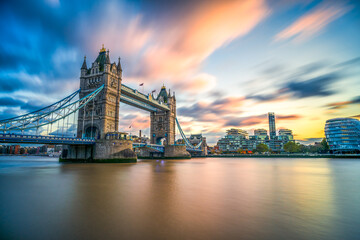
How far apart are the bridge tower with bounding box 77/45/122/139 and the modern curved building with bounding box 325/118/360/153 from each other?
93371mm

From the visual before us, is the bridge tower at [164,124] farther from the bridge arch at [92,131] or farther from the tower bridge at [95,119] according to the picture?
the bridge arch at [92,131]

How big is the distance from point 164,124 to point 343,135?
3084 inches

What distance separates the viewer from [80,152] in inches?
1267

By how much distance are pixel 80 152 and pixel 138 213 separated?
3099 cm

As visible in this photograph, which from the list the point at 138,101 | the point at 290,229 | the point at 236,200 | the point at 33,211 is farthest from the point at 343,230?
the point at 138,101

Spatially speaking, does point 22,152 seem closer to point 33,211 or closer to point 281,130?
point 33,211

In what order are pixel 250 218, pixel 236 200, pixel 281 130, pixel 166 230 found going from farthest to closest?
pixel 281 130
pixel 236 200
pixel 250 218
pixel 166 230

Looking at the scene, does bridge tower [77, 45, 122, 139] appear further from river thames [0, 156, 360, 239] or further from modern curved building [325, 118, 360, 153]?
modern curved building [325, 118, 360, 153]

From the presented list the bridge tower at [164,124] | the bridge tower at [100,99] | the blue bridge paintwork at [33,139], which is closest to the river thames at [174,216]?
the blue bridge paintwork at [33,139]

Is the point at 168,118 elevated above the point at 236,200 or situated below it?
above

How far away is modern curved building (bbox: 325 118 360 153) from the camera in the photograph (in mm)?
77125

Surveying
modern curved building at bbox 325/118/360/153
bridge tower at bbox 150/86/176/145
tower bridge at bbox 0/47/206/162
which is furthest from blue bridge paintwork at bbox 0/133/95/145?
modern curved building at bbox 325/118/360/153

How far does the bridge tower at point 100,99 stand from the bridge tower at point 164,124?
27.8 m

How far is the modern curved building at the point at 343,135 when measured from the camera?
7712 centimetres
